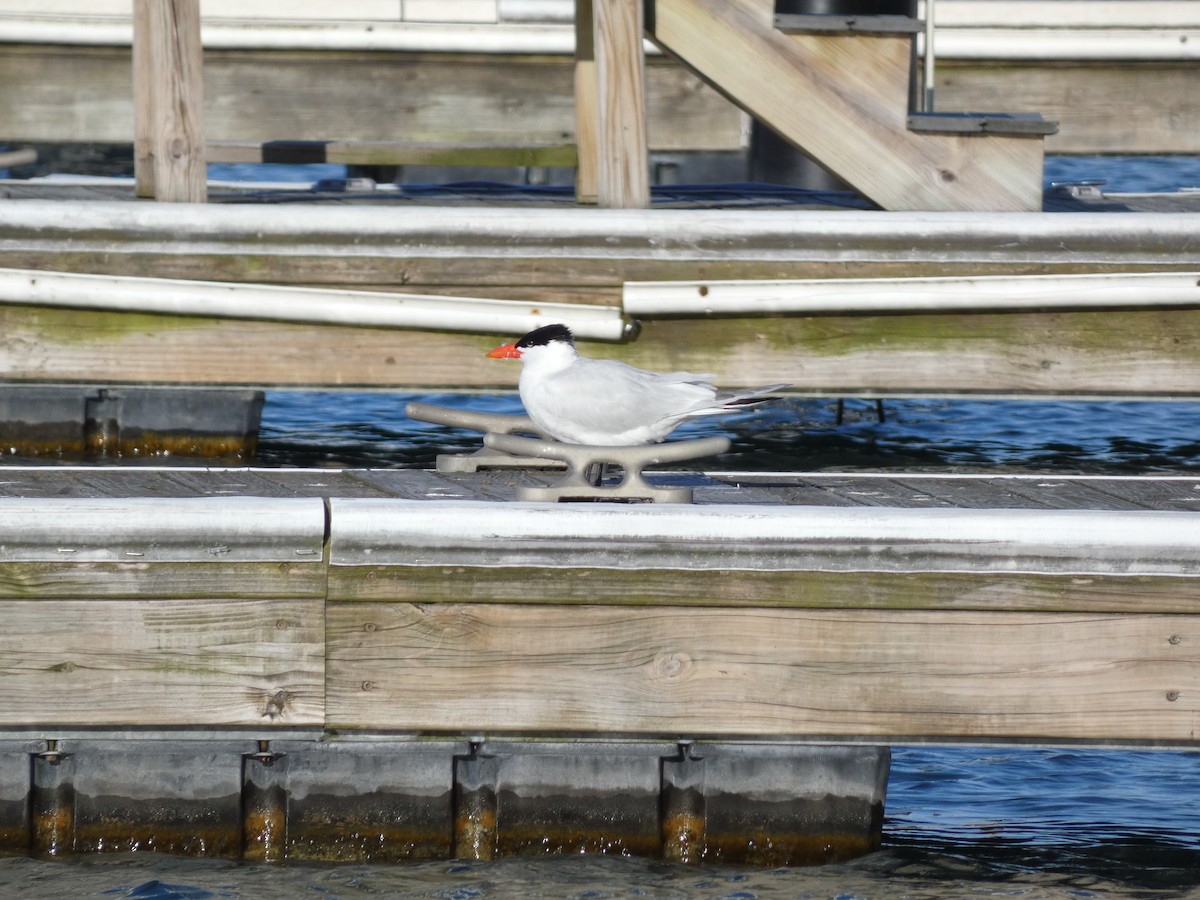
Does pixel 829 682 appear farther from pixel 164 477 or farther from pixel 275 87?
pixel 275 87

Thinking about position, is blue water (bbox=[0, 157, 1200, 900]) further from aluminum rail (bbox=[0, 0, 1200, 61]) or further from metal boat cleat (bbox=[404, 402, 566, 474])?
aluminum rail (bbox=[0, 0, 1200, 61])

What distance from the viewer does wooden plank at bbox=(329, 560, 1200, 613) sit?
417 centimetres

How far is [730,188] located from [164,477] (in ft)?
11.6

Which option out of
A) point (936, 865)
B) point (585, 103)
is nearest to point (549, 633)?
point (936, 865)

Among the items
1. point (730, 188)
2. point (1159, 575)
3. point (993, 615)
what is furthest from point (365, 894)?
point (730, 188)

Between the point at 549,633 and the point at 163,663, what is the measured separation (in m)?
0.91

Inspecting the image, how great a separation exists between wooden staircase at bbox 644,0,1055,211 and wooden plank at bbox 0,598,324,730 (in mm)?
2680

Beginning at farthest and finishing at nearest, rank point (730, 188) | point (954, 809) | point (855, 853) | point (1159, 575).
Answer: point (730, 188), point (954, 809), point (855, 853), point (1159, 575)

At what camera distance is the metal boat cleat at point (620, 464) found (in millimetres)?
4371

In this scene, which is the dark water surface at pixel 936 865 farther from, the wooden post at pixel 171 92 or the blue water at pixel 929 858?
the wooden post at pixel 171 92

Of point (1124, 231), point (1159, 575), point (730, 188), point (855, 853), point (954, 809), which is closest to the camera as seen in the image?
point (1159, 575)

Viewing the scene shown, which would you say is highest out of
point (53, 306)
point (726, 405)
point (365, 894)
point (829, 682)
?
point (53, 306)

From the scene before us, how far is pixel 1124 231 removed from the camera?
19.4ft

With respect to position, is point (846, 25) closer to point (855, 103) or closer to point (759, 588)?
point (855, 103)
